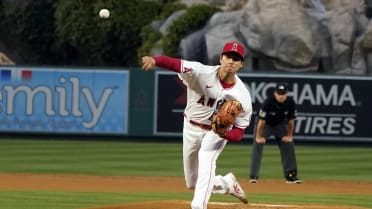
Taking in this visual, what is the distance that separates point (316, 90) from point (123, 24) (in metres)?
14.8

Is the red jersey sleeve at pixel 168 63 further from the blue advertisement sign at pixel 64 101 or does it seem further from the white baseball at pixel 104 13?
the white baseball at pixel 104 13

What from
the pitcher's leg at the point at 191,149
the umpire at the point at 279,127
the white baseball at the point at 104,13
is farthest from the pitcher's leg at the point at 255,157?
the white baseball at the point at 104,13

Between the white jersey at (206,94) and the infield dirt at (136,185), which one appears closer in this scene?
the white jersey at (206,94)

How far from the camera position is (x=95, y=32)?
39812 millimetres

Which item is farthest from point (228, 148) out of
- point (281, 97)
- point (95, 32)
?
point (95, 32)

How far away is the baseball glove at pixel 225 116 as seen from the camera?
1071 centimetres

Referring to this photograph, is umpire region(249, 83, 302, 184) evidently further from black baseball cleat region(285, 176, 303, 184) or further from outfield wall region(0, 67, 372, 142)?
outfield wall region(0, 67, 372, 142)

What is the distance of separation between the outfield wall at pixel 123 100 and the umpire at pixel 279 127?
755cm

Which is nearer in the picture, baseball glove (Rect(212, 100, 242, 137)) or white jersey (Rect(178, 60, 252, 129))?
baseball glove (Rect(212, 100, 242, 137))

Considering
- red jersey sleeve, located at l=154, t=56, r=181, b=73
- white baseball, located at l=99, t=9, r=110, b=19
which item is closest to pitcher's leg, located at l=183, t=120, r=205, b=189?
red jersey sleeve, located at l=154, t=56, r=181, b=73

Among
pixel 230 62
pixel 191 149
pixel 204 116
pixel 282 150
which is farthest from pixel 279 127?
pixel 230 62

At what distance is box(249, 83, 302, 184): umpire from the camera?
17031 mm

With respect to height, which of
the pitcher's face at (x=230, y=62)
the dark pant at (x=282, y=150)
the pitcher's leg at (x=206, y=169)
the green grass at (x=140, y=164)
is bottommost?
the green grass at (x=140, y=164)

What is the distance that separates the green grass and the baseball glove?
10.0ft
